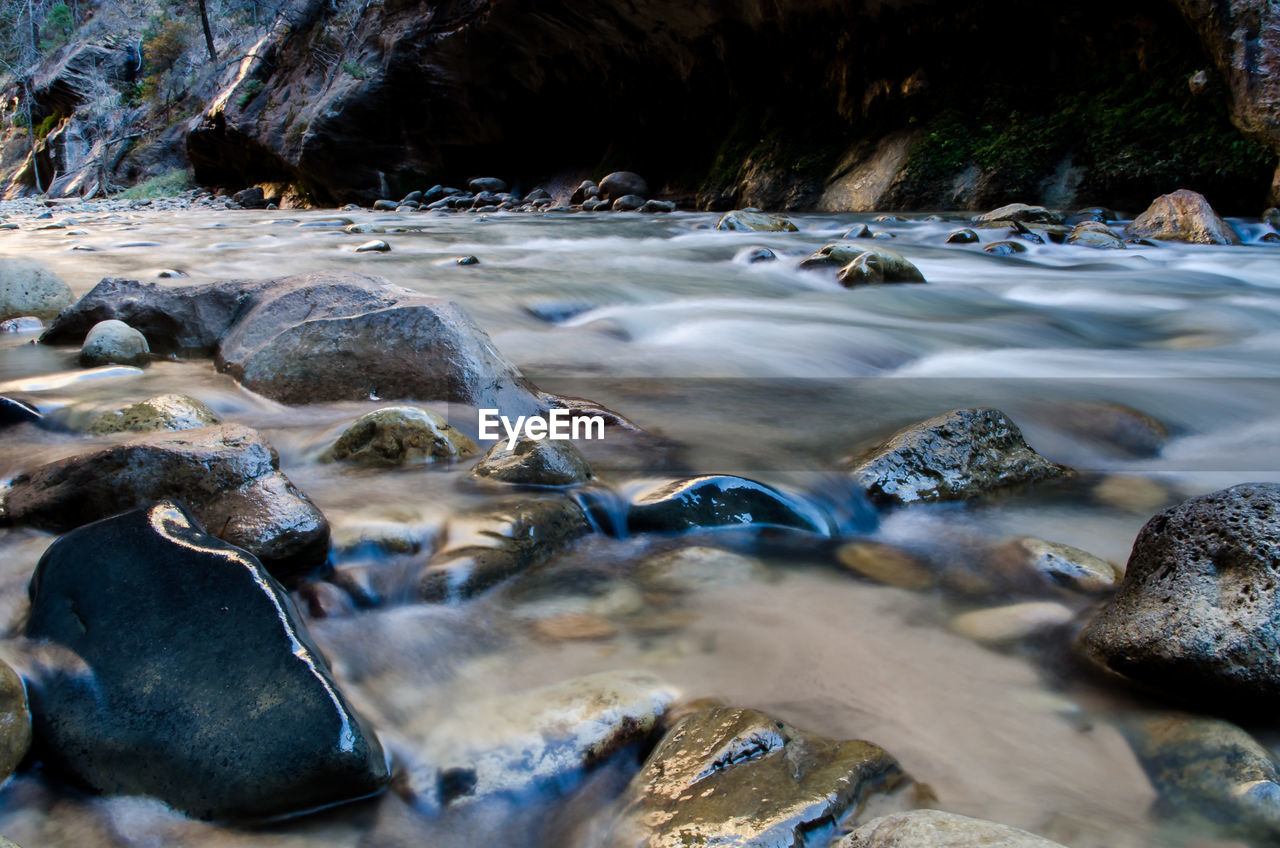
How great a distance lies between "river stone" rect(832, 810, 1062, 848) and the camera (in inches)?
36.2

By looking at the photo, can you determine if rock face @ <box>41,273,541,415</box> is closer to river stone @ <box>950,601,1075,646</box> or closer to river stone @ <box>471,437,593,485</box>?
river stone @ <box>471,437,593,485</box>

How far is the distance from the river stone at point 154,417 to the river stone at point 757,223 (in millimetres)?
7284

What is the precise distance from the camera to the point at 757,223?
9.25 m

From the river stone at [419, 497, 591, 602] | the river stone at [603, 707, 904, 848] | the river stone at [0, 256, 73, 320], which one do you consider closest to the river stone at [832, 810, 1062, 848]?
the river stone at [603, 707, 904, 848]

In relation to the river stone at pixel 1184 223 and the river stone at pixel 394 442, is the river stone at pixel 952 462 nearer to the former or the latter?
the river stone at pixel 394 442

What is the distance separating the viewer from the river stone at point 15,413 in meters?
2.43

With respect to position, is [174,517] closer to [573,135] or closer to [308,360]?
[308,360]

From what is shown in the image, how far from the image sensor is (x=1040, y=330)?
466 centimetres

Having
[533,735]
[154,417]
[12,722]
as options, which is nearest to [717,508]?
[533,735]

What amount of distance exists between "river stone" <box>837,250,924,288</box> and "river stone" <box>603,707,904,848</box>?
4652 mm

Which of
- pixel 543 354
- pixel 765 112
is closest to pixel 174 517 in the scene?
pixel 543 354

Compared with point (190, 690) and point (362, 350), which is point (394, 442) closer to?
point (362, 350)

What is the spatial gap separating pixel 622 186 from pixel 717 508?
12.8 m

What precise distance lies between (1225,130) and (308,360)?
8.92 m
